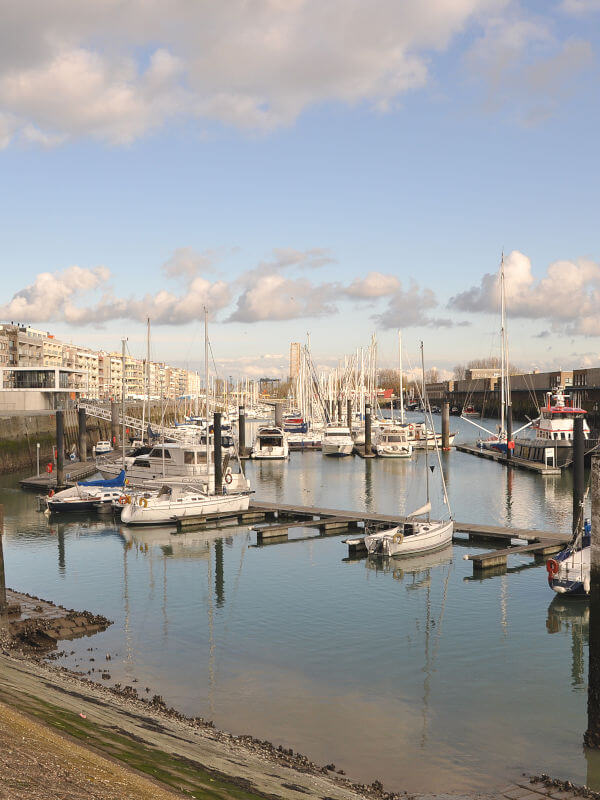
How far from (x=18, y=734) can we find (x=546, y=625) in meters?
21.3

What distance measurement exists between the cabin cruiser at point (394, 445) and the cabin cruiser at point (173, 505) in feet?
A: 141

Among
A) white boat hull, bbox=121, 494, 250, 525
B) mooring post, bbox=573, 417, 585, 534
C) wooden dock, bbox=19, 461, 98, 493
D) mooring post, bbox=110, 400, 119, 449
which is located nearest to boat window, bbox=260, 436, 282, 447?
mooring post, bbox=110, 400, 119, 449

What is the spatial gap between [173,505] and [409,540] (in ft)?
54.9

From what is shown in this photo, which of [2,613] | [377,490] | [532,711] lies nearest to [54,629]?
[2,613]

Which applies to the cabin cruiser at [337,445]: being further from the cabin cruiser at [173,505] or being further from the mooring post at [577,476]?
the mooring post at [577,476]

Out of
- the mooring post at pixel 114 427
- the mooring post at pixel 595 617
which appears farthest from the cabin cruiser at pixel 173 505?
the mooring post at pixel 114 427

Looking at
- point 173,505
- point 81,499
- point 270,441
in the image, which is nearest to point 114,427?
point 270,441

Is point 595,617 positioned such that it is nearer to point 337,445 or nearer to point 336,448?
point 337,445

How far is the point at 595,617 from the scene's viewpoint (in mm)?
18219

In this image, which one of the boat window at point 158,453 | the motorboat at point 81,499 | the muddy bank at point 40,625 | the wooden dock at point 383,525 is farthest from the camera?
the boat window at point 158,453

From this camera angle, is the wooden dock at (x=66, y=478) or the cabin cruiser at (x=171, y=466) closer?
the cabin cruiser at (x=171, y=466)

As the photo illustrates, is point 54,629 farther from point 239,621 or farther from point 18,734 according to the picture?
point 18,734

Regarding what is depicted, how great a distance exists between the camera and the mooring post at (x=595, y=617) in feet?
58.7

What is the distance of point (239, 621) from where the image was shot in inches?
1163
